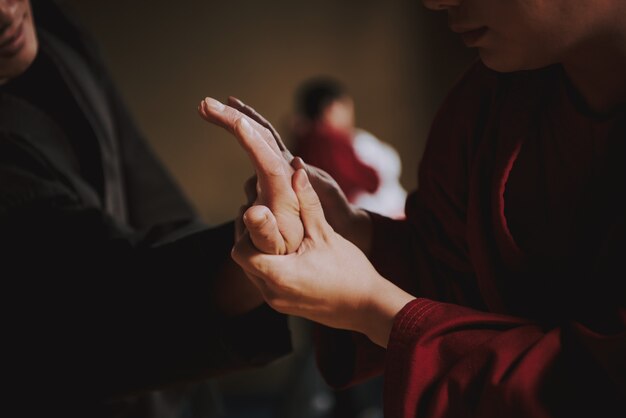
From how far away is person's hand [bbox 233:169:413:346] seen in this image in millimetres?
800

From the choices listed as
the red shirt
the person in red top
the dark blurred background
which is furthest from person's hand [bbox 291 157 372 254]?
the dark blurred background

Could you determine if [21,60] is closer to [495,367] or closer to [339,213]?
[339,213]

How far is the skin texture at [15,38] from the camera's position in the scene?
1.07m

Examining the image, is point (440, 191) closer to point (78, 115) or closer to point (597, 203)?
point (597, 203)

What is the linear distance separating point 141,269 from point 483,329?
20.8 inches

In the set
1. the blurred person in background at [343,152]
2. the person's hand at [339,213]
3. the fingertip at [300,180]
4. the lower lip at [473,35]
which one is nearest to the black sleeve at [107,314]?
the person's hand at [339,213]

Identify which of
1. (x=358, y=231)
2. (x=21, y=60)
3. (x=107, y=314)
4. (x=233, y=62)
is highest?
(x=21, y=60)

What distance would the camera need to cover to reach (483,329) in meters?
0.79

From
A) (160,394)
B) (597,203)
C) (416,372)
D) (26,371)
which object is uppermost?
(597,203)

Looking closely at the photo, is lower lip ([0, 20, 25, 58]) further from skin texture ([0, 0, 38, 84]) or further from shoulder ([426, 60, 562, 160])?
→ shoulder ([426, 60, 562, 160])

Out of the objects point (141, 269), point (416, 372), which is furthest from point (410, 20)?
point (416, 372)

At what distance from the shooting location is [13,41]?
111cm

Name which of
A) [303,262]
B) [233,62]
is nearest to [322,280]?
[303,262]

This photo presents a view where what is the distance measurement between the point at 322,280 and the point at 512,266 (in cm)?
22
